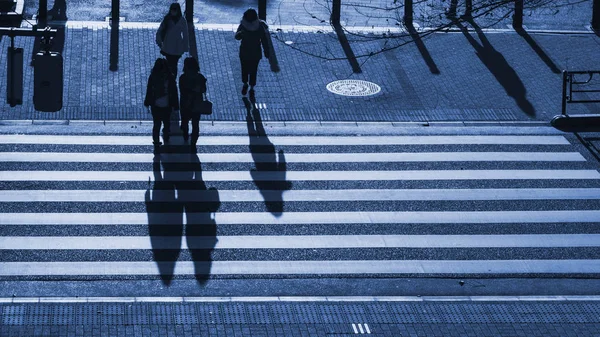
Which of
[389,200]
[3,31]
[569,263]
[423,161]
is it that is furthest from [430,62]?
[3,31]

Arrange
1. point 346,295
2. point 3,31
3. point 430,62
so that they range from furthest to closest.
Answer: point 430,62, point 346,295, point 3,31

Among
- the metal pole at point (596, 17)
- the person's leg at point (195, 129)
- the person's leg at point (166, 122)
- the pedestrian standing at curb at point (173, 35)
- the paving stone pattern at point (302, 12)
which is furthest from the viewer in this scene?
the metal pole at point (596, 17)

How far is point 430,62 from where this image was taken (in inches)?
898

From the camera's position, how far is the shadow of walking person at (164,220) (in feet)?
50.5

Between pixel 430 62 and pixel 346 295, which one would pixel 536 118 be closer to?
pixel 430 62

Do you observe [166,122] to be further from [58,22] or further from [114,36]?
[58,22]

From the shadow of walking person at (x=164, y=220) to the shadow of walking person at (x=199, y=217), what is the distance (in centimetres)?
14

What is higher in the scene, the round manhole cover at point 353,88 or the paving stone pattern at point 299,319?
the paving stone pattern at point 299,319

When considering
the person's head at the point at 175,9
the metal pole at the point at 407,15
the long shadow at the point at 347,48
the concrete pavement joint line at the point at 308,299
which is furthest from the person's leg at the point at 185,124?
the metal pole at the point at 407,15

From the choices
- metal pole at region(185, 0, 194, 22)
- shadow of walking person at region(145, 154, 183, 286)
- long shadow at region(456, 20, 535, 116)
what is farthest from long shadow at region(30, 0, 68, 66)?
long shadow at region(456, 20, 535, 116)

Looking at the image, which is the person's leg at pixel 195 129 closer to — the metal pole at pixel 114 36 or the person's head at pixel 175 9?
the person's head at pixel 175 9

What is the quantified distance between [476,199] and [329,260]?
2937 mm

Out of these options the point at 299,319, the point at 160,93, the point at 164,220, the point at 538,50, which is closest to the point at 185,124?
the point at 160,93

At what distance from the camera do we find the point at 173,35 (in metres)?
20.3
